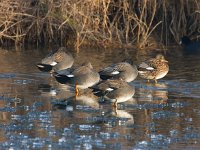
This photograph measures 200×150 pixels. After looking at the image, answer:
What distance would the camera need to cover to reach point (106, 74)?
44.5 ft

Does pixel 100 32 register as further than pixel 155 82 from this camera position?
Yes

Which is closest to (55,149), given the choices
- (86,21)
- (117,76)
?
(117,76)

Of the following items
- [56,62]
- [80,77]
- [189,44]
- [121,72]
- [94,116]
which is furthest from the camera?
[189,44]

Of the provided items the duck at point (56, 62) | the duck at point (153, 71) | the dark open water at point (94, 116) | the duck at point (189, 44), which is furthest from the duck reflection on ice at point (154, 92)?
the duck at point (189, 44)

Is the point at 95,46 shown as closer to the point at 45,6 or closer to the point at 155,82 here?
the point at 45,6

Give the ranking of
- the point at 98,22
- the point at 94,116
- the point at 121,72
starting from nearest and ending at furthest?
the point at 94,116 < the point at 121,72 < the point at 98,22

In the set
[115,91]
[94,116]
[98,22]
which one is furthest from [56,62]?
[94,116]

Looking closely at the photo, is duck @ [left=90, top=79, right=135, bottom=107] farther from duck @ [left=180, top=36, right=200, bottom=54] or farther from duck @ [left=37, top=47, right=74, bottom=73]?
duck @ [left=180, top=36, right=200, bottom=54]

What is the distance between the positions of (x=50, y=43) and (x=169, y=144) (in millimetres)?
10736

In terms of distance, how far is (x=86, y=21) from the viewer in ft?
62.3

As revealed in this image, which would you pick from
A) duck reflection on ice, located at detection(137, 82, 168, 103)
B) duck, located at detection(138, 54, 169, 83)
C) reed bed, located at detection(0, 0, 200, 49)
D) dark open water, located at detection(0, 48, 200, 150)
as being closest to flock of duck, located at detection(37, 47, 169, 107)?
duck, located at detection(138, 54, 169, 83)

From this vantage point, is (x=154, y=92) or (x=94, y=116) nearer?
(x=94, y=116)

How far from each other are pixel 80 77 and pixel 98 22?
20.9ft

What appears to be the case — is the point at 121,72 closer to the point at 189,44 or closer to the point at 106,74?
the point at 106,74
